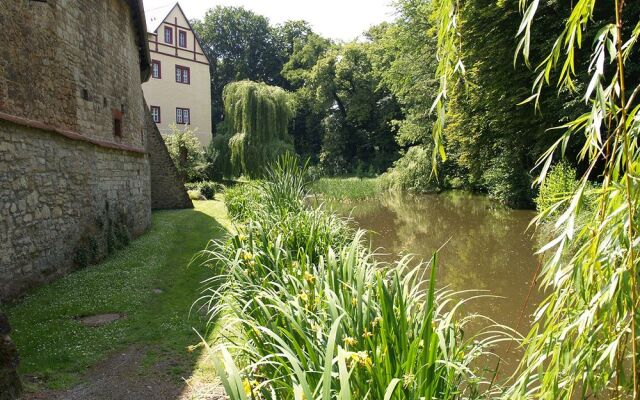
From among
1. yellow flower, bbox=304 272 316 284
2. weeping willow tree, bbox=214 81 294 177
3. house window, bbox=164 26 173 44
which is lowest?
yellow flower, bbox=304 272 316 284

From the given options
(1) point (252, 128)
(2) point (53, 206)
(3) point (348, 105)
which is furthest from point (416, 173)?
(2) point (53, 206)

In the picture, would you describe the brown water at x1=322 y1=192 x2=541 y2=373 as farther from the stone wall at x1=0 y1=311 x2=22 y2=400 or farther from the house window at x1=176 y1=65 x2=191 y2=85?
the house window at x1=176 y1=65 x2=191 y2=85

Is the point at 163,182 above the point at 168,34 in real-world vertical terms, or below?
below

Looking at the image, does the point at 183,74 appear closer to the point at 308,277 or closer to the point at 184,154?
the point at 184,154

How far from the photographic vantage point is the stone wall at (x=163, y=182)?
1770 cm

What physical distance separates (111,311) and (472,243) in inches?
381

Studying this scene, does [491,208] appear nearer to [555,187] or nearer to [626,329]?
[555,187]

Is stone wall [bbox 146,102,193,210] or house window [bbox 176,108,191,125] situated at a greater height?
house window [bbox 176,108,191,125]

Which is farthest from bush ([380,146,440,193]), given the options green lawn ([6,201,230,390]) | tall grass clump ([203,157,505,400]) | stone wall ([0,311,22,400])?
stone wall ([0,311,22,400])

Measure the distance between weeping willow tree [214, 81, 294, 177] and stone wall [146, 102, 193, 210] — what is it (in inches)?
326

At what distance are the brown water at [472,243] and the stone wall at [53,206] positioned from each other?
454 centimetres

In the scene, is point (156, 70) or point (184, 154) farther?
point (156, 70)

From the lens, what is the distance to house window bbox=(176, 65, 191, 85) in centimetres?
3175

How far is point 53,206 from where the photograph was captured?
7.77m
